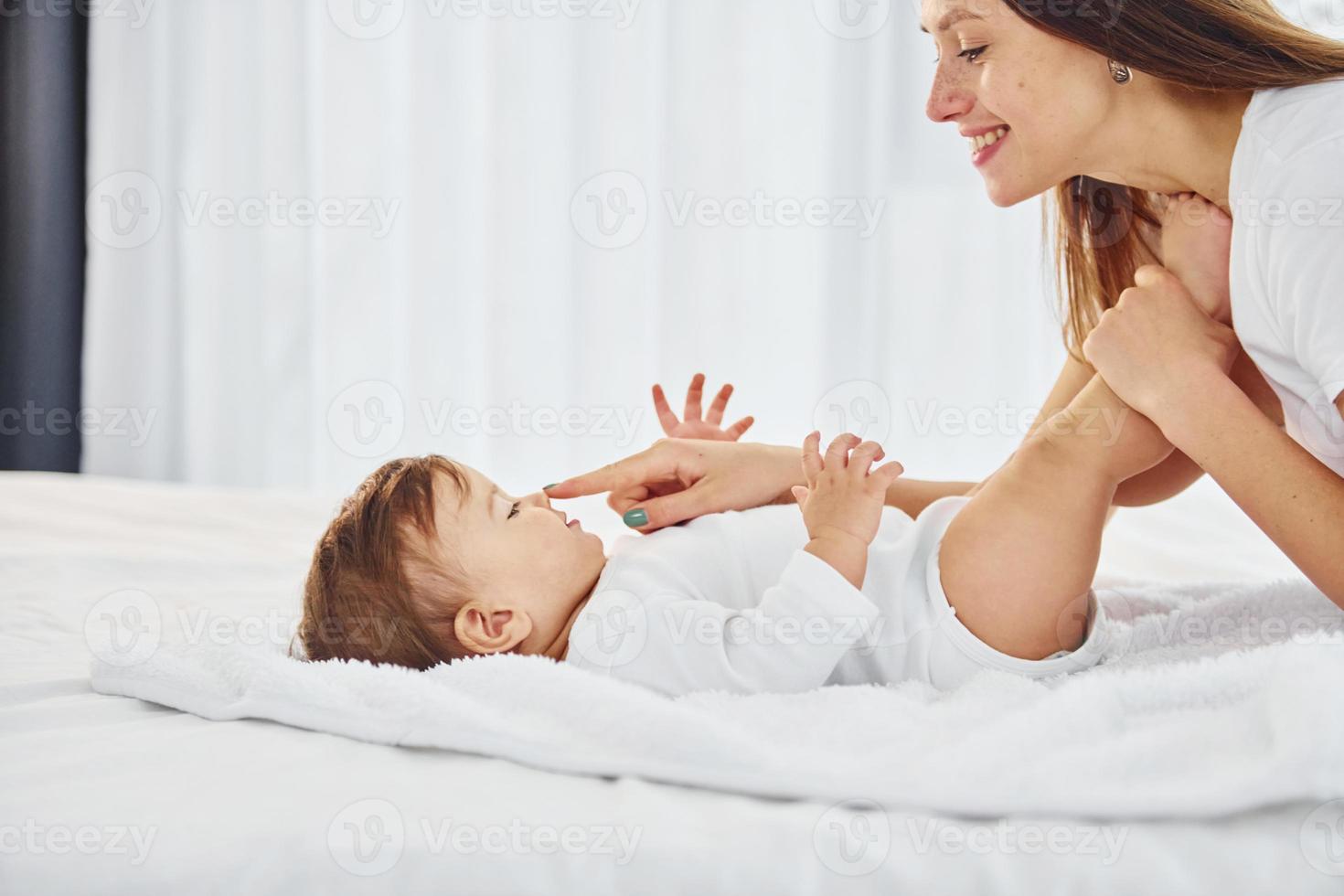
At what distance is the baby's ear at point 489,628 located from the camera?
1.10 meters

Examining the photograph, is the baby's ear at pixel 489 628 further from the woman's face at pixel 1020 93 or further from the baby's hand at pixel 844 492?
the woman's face at pixel 1020 93

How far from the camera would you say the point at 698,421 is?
4.87 ft

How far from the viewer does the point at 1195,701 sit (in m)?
0.85

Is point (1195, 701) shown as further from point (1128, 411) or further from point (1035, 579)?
point (1128, 411)

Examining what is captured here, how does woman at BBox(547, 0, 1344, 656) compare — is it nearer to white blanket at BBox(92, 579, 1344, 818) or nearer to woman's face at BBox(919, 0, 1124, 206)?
woman's face at BBox(919, 0, 1124, 206)

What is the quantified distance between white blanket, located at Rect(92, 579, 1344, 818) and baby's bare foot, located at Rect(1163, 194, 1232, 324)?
13.1 inches

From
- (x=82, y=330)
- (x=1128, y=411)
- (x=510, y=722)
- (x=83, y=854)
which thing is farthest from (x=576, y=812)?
(x=82, y=330)

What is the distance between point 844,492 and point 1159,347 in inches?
13.0

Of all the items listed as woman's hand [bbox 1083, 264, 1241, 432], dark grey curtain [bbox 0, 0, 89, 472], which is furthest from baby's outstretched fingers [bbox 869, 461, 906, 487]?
dark grey curtain [bbox 0, 0, 89, 472]

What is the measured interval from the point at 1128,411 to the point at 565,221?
2316mm

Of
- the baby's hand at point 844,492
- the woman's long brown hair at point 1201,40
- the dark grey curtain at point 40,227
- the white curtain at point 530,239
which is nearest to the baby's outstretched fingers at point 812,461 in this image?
the baby's hand at point 844,492

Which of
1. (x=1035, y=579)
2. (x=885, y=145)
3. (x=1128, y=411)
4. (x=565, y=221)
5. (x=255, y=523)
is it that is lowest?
(x=255, y=523)

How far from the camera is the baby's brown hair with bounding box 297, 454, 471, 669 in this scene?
1.09m

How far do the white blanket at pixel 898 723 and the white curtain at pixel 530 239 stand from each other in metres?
2.17
